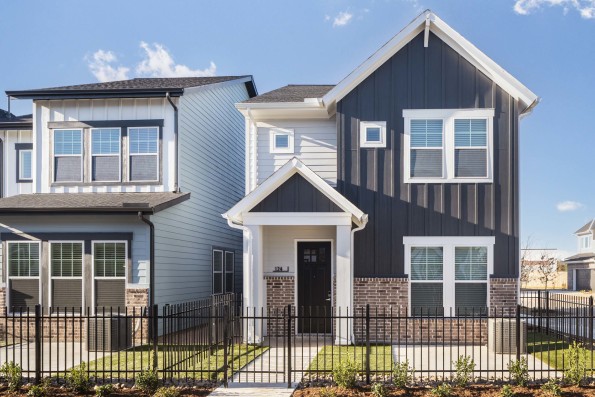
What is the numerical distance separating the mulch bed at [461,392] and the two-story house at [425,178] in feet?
16.7

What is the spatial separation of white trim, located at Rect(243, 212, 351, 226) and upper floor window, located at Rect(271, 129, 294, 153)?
8.42ft

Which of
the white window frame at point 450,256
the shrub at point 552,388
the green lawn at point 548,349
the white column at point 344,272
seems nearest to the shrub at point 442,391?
the shrub at point 552,388

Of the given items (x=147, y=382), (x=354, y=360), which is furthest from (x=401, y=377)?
(x=147, y=382)

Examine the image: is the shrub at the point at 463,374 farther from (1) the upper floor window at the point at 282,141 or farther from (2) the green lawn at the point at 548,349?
(1) the upper floor window at the point at 282,141

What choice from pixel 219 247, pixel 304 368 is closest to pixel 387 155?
pixel 304 368

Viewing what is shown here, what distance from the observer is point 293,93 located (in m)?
19.0

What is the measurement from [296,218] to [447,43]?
606cm

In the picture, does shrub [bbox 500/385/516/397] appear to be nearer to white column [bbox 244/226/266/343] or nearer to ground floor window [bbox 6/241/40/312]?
white column [bbox 244/226/266/343]


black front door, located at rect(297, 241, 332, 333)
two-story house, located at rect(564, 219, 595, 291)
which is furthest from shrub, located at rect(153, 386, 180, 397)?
two-story house, located at rect(564, 219, 595, 291)

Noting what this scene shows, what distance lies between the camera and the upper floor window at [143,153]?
17.6 meters

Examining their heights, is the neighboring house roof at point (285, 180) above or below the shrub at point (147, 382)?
above

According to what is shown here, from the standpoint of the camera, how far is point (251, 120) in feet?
55.8

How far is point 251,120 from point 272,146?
924 mm

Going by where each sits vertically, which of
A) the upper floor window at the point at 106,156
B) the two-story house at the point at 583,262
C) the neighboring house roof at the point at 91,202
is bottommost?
the two-story house at the point at 583,262
